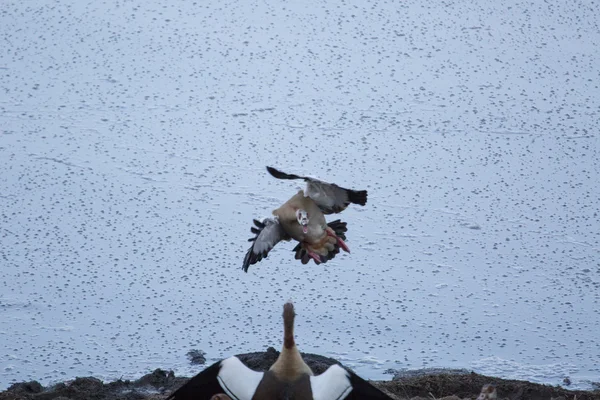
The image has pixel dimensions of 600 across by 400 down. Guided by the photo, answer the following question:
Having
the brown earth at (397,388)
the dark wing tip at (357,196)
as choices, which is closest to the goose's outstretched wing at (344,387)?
the brown earth at (397,388)

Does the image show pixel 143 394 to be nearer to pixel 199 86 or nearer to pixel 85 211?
pixel 85 211

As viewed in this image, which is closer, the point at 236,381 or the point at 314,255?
the point at 236,381

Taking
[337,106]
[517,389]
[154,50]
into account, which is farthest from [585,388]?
[154,50]

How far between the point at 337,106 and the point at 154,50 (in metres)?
1.11

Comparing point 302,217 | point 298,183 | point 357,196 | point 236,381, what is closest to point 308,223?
point 302,217

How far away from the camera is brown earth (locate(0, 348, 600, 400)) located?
11.0ft

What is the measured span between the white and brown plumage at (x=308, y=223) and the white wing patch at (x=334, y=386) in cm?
53

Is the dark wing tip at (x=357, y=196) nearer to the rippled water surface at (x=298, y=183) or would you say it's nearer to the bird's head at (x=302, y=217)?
the bird's head at (x=302, y=217)

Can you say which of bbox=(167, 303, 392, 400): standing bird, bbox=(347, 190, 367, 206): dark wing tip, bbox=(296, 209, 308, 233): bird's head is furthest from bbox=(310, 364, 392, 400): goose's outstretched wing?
bbox=(347, 190, 367, 206): dark wing tip

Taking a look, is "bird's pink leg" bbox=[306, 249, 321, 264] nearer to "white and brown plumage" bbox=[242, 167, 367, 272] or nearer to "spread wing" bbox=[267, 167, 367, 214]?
"white and brown plumage" bbox=[242, 167, 367, 272]

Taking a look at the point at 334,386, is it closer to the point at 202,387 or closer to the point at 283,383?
the point at 283,383

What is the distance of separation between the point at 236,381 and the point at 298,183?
1777mm

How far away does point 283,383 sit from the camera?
304cm

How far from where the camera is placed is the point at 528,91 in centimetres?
523
